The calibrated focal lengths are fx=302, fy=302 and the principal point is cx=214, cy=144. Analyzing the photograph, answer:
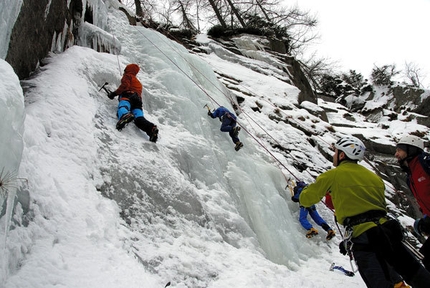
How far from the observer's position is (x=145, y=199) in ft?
10.1

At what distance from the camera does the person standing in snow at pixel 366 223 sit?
2.14 meters

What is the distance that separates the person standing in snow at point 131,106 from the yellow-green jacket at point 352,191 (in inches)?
87.4

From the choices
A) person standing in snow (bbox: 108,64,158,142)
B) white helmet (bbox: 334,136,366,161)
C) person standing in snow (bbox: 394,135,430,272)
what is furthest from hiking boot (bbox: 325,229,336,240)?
person standing in snow (bbox: 108,64,158,142)

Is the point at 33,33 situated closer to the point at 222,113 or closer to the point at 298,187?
the point at 222,113

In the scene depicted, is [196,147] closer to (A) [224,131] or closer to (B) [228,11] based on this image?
(A) [224,131]

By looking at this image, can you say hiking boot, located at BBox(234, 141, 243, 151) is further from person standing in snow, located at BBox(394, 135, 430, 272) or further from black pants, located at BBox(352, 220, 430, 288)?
black pants, located at BBox(352, 220, 430, 288)

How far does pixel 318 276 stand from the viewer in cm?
370

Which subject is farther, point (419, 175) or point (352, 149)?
point (419, 175)

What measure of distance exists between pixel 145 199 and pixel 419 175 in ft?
8.81

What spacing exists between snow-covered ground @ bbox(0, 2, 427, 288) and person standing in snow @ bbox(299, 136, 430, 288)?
98 cm

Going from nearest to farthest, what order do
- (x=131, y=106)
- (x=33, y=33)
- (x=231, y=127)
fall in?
(x=33, y=33) → (x=131, y=106) → (x=231, y=127)

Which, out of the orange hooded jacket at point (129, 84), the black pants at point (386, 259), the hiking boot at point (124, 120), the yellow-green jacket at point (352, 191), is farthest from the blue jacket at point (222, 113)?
the black pants at point (386, 259)

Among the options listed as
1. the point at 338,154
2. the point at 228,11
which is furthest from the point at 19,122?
the point at 228,11

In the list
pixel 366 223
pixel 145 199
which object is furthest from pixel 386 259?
pixel 145 199
